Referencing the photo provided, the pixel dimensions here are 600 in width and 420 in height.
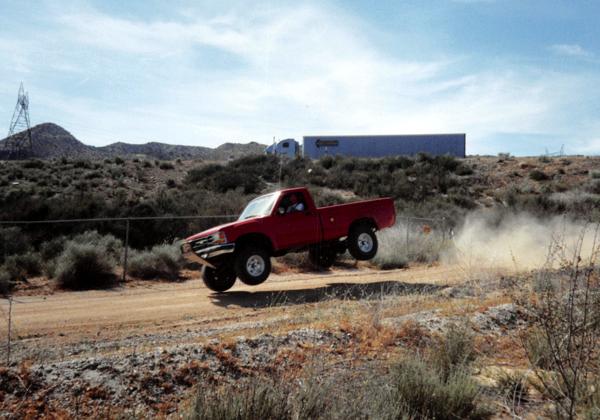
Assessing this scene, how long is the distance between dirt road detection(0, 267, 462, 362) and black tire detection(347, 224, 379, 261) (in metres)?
0.76

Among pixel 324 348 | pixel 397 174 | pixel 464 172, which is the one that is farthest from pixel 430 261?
pixel 464 172

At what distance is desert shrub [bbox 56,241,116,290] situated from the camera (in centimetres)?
1389

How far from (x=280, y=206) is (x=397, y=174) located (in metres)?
31.0

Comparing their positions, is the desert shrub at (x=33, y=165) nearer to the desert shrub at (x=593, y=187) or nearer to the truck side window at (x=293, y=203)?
the truck side window at (x=293, y=203)

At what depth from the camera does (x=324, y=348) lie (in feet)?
20.0

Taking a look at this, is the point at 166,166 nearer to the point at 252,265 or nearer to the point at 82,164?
the point at 82,164

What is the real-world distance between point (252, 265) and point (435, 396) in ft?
23.7

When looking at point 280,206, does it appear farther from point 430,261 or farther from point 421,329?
point 430,261

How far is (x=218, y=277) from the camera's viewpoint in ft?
40.7

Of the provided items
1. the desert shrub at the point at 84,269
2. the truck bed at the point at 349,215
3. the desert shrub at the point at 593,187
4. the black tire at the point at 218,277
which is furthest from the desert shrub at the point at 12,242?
the desert shrub at the point at 593,187

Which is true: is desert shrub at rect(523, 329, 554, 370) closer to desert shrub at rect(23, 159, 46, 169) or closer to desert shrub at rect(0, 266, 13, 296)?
desert shrub at rect(0, 266, 13, 296)

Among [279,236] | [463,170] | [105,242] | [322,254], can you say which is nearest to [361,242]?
[322,254]

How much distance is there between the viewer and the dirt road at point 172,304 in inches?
323

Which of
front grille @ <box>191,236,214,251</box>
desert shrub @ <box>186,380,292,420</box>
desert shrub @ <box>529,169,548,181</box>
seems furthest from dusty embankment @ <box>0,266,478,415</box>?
desert shrub @ <box>529,169,548,181</box>
